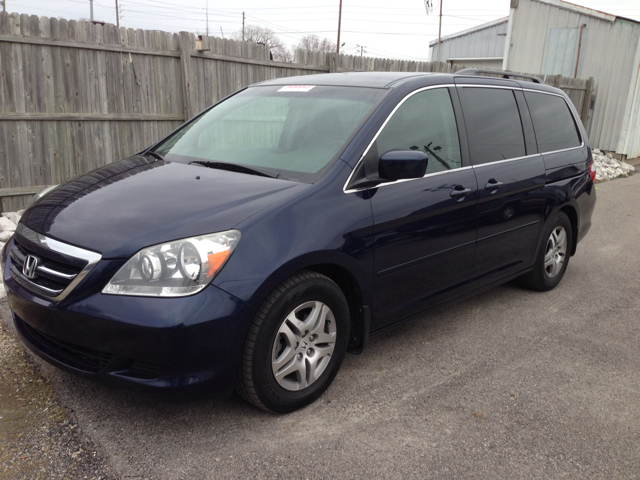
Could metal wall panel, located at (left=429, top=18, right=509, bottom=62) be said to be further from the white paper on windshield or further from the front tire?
the front tire

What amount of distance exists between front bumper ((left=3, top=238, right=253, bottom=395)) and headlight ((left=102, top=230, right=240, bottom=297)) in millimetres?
40

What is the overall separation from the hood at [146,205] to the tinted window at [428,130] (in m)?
0.80

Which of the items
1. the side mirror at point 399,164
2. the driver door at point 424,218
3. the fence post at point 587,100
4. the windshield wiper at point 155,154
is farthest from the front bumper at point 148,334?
the fence post at point 587,100

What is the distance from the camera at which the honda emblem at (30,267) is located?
2.83 meters

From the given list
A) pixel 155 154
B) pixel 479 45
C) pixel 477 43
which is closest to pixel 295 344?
pixel 155 154

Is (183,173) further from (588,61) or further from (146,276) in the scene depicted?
(588,61)

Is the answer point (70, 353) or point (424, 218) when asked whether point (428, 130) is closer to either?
point (424, 218)

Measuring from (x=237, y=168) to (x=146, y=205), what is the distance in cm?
69

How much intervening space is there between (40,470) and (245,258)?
132 cm

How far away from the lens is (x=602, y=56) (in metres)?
15.1

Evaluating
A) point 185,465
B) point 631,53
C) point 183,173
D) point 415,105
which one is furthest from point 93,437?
point 631,53

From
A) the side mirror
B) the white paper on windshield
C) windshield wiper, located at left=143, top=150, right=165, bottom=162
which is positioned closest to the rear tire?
the side mirror

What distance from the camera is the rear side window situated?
484cm

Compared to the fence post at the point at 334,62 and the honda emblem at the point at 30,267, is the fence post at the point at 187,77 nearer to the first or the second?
the fence post at the point at 334,62
